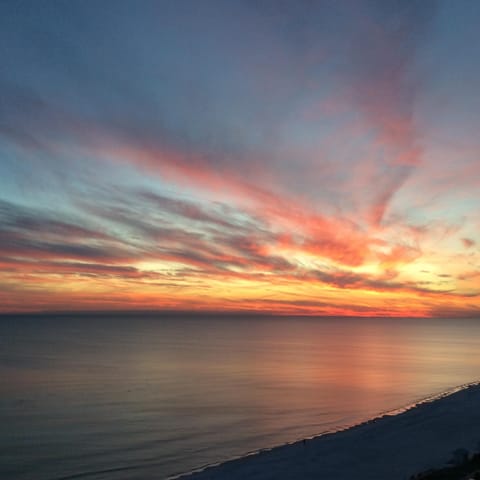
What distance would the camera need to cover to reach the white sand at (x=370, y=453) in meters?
25.4

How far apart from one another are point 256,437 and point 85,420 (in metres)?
15.4

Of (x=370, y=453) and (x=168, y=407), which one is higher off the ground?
(x=168, y=407)

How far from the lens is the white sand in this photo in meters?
25.4

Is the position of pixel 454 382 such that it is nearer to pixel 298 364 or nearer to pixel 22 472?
pixel 298 364

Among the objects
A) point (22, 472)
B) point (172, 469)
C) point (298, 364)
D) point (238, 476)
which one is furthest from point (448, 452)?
point (298, 364)

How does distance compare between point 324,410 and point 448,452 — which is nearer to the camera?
point 448,452

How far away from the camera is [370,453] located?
28.7 metres

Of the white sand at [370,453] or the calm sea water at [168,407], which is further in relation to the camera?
the calm sea water at [168,407]

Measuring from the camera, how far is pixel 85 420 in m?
46.2

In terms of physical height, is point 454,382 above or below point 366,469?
above

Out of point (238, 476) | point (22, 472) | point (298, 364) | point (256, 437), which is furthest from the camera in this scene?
point (298, 364)

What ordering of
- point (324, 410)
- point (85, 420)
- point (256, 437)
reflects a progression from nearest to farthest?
point (256, 437) < point (85, 420) < point (324, 410)

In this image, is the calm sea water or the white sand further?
the calm sea water

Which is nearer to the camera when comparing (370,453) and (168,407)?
(370,453)
